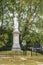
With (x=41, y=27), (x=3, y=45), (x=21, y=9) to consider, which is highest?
(x=21, y=9)

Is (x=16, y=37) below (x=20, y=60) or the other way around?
the other way around

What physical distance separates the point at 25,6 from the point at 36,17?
2794mm

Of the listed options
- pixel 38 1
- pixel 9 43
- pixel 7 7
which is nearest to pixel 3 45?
pixel 9 43

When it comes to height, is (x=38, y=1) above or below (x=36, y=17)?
above

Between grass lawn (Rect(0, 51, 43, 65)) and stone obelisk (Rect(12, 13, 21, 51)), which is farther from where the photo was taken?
stone obelisk (Rect(12, 13, 21, 51))

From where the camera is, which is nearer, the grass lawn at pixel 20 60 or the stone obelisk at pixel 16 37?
the grass lawn at pixel 20 60

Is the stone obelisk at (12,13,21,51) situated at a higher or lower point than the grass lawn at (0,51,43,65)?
higher

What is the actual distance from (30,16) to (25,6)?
1.81 m

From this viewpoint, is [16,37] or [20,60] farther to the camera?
[16,37]

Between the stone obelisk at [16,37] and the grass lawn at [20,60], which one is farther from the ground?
the stone obelisk at [16,37]

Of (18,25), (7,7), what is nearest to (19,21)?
(18,25)

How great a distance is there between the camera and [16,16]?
28.4m

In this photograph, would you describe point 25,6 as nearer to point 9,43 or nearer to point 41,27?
point 41,27

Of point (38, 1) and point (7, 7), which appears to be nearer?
point (38, 1)
